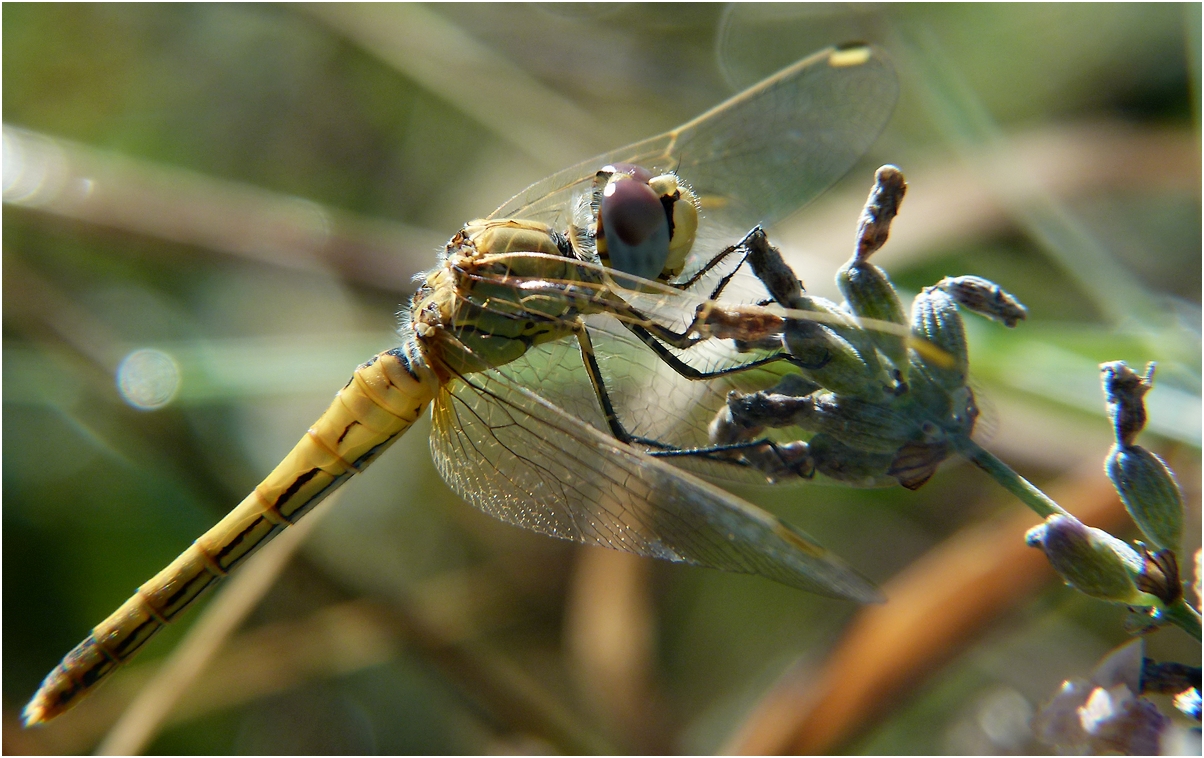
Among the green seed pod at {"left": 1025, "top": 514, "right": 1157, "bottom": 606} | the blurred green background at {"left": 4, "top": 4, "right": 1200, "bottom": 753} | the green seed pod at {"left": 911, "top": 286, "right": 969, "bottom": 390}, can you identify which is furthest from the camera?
the blurred green background at {"left": 4, "top": 4, "right": 1200, "bottom": 753}

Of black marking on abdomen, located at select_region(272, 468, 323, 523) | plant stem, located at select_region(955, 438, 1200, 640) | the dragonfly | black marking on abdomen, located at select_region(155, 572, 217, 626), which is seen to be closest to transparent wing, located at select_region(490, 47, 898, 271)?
the dragonfly

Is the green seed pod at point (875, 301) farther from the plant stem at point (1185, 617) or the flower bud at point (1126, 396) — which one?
the plant stem at point (1185, 617)

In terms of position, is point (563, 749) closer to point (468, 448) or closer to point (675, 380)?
point (468, 448)

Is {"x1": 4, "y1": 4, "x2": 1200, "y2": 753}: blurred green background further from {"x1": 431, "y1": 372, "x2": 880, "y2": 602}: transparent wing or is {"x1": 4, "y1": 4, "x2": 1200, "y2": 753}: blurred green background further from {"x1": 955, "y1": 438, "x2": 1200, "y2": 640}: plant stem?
{"x1": 955, "y1": 438, "x2": 1200, "y2": 640}: plant stem

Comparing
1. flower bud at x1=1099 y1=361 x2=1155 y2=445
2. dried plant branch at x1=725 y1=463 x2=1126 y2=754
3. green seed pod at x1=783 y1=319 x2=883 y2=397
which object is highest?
green seed pod at x1=783 y1=319 x2=883 y2=397

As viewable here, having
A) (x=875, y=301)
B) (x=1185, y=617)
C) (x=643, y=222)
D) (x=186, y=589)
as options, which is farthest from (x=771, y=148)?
→ (x=186, y=589)

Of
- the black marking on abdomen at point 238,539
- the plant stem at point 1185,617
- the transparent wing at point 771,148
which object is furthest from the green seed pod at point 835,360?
the black marking on abdomen at point 238,539

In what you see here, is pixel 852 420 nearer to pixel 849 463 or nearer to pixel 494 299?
pixel 849 463
